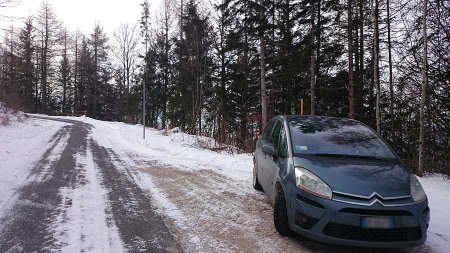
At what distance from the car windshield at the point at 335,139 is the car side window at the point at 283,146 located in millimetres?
138

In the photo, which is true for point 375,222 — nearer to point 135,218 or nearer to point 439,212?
point 439,212

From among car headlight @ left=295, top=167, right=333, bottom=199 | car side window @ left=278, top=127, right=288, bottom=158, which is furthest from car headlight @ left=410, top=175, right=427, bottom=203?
car side window @ left=278, top=127, right=288, bottom=158

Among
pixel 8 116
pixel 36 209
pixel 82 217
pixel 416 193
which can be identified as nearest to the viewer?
pixel 416 193

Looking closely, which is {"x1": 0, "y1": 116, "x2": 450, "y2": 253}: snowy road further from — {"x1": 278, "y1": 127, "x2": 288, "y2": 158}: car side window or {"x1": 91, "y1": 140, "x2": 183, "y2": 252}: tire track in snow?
{"x1": 278, "y1": 127, "x2": 288, "y2": 158}: car side window

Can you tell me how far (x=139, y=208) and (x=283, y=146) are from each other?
260 centimetres

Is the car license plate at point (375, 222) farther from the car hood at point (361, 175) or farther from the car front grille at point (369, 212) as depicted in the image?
the car hood at point (361, 175)

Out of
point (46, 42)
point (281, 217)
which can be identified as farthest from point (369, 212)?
point (46, 42)

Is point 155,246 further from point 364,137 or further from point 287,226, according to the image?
point 364,137

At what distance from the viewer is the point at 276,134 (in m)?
6.52

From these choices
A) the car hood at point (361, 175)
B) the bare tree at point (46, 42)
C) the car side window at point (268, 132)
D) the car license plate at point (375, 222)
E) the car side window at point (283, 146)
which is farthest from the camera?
the bare tree at point (46, 42)

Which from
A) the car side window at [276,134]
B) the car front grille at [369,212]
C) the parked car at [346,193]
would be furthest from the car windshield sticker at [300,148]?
the car front grille at [369,212]

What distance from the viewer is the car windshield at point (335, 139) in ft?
17.4

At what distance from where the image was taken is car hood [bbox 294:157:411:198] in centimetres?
429

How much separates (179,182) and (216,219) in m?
3.00
